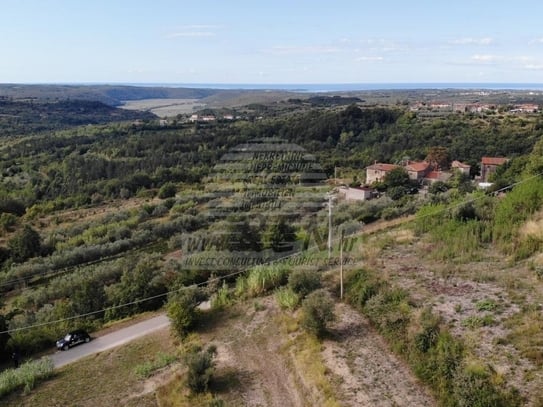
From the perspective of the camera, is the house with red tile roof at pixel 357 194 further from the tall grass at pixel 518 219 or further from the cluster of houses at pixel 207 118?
the cluster of houses at pixel 207 118

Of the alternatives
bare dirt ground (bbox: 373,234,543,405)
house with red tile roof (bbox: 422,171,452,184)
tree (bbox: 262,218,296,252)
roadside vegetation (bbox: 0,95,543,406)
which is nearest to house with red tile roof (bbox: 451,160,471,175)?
roadside vegetation (bbox: 0,95,543,406)

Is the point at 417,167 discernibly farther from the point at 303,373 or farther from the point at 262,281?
the point at 303,373

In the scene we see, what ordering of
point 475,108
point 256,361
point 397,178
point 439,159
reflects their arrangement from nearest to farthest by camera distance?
1. point 256,361
2. point 397,178
3. point 439,159
4. point 475,108

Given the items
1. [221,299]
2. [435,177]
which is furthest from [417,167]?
[221,299]

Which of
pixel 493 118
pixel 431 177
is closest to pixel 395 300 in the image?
pixel 431 177

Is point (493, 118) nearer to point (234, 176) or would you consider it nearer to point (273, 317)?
point (234, 176)

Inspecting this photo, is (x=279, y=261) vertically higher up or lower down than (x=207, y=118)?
lower down

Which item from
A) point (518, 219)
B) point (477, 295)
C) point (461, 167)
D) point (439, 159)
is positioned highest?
point (518, 219)
